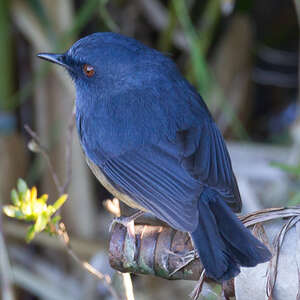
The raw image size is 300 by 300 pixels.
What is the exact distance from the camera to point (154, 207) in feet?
8.18

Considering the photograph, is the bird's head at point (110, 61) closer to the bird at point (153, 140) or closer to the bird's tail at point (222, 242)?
the bird at point (153, 140)

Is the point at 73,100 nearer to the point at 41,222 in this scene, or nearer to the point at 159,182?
the point at 159,182

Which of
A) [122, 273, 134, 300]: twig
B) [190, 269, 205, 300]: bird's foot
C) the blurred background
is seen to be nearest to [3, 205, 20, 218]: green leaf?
[122, 273, 134, 300]: twig

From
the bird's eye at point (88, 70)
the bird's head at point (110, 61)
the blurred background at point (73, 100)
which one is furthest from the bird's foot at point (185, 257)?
the blurred background at point (73, 100)

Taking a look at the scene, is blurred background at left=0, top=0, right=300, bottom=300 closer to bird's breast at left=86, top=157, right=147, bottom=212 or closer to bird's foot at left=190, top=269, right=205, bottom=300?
bird's breast at left=86, top=157, right=147, bottom=212

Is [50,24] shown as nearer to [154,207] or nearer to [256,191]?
[256,191]

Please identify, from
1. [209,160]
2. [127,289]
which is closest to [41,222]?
[127,289]

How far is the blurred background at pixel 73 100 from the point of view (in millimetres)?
4141

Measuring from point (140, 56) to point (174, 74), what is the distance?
0.18 metres

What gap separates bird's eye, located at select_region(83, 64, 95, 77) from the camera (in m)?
2.99

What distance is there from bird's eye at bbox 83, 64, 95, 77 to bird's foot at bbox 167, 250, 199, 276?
3.83 feet

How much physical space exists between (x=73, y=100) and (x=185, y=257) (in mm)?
2420

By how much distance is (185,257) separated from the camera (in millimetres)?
2066

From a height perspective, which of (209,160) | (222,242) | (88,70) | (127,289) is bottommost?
(127,289)
